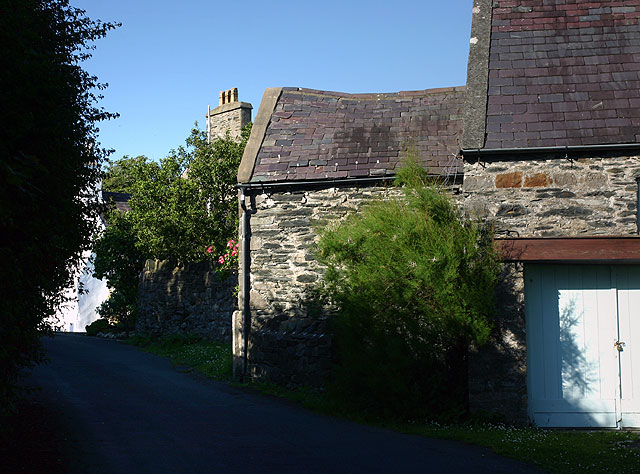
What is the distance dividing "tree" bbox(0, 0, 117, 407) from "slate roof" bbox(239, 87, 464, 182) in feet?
18.5

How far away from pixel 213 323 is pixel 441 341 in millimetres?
11984

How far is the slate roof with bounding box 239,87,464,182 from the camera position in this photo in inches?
532

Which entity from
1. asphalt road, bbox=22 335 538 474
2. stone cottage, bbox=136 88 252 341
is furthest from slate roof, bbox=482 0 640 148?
stone cottage, bbox=136 88 252 341

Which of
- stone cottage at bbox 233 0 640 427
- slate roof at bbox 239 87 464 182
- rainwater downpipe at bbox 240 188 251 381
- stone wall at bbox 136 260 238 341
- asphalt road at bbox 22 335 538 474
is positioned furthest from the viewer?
stone wall at bbox 136 260 238 341

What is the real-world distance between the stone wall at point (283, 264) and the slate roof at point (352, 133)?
454mm

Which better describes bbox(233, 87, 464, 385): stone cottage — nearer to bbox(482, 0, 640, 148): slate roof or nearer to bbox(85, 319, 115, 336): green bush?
bbox(482, 0, 640, 148): slate roof

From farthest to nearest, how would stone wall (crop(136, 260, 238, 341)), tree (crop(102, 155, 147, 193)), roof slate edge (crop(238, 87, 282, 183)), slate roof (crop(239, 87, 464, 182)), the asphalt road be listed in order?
tree (crop(102, 155, 147, 193)) → stone wall (crop(136, 260, 238, 341)) → roof slate edge (crop(238, 87, 282, 183)) → slate roof (crop(239, 87, 464, 182)) → the asphalt road

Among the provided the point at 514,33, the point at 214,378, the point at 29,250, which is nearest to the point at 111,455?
the point at 29,250

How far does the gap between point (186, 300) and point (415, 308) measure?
13.4 meters

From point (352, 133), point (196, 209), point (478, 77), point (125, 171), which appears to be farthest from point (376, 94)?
point (125, 171)

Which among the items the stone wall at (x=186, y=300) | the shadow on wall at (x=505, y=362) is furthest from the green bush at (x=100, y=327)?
the shadow on wall at (x=505, y=362)

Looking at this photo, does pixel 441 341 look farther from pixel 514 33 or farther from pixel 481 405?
pixel 514 33

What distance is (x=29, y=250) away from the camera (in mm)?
6391

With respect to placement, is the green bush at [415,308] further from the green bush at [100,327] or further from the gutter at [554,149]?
the green bush at [100,327]
